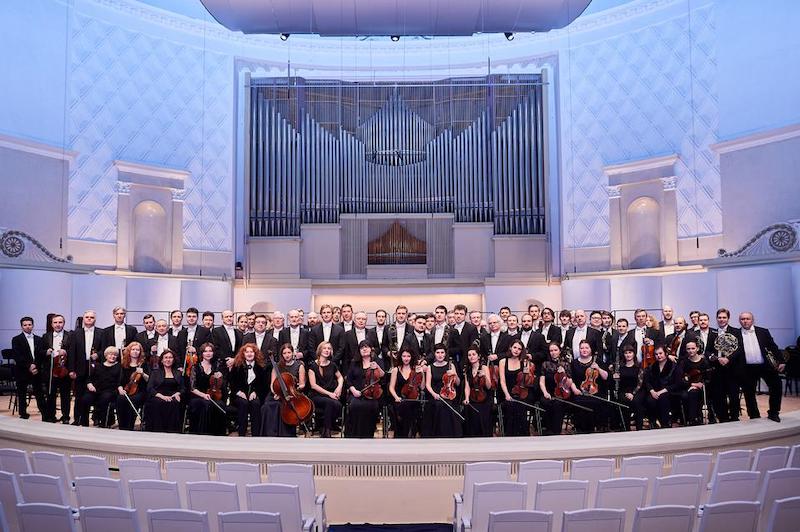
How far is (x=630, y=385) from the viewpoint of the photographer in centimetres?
632

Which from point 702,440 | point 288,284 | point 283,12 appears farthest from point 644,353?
point 288,284

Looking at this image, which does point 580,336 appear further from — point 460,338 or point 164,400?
point 164,400

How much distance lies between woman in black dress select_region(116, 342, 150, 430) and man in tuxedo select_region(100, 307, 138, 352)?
38 cm

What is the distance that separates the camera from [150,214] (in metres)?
11.2

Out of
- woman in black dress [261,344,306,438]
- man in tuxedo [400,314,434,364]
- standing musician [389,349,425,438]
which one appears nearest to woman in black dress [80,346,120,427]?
woman in black dress [261,344,306,438]

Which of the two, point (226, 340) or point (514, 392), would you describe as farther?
point (226, 340)

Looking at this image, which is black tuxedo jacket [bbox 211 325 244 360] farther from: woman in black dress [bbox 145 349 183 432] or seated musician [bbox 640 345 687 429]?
seated musician [bbox 640 345 687 429]

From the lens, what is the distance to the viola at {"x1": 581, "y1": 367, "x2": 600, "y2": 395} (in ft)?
20.1

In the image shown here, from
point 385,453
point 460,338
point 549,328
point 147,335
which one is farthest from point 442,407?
point 147,335

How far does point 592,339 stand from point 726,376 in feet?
3.74

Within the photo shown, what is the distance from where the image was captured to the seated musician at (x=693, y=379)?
618 centimetres

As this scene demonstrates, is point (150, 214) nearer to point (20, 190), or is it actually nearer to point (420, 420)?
point (20, 190)

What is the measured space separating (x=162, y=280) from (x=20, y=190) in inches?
89.2

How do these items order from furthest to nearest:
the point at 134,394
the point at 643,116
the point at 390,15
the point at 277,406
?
the point at 643,116 < the point at 390,15 < the point at 134,394 < the point at 277,406
